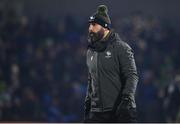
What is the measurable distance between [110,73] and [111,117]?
1.38 feet

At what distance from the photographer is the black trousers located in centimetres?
666

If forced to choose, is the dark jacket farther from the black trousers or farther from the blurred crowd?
the blurred crowd

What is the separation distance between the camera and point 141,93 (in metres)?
14.3

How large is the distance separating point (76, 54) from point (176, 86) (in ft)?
10.3

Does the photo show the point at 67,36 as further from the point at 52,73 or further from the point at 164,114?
the point at 164,114

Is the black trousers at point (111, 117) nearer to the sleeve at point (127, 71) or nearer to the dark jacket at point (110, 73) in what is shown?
the dark jacket at point (110, 73)

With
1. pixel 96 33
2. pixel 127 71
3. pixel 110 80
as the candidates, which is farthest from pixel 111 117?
pixel 96 33

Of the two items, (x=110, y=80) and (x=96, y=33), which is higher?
(x=96, y=33)

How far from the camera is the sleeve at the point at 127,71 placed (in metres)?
6.67

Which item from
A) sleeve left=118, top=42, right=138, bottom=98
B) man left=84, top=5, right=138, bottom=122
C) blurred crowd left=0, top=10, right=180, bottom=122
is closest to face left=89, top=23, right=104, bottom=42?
man left=84, top=5, right=138, bottom=122

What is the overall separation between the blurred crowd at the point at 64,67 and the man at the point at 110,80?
20.1 feet

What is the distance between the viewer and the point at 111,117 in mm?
6828

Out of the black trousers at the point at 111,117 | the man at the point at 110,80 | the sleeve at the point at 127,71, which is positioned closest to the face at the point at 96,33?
the man at the point at 110,80

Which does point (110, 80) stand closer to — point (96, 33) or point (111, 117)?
point (111, 117)
